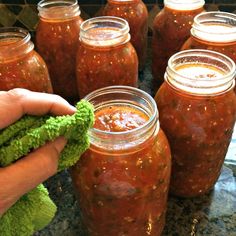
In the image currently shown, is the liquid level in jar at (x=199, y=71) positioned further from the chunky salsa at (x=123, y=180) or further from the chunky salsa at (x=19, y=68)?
the chunky salsa at (x=19, y=68)

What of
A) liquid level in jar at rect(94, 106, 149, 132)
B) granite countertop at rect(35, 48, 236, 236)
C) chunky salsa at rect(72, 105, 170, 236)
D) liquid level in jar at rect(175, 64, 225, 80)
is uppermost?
liquid level in jar at rect(175, 64, 225, 80)

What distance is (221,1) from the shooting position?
111 cm

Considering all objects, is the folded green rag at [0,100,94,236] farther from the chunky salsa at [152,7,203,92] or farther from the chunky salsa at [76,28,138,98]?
the chunky salsa at [152,7,203,92]

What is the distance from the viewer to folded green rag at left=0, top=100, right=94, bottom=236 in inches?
17.2

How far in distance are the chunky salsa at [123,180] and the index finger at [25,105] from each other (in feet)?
0.29

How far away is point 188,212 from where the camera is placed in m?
0.70

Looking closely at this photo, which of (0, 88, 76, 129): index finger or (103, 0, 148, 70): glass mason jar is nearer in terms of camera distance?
(0, 88, 76, 129): index finger

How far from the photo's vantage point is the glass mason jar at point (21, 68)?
2.48ft

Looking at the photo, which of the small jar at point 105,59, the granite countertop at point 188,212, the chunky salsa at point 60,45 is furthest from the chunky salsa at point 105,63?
the granite countertop at point 188,212

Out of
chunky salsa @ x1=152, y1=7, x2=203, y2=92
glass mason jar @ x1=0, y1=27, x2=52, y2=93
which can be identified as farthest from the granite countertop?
chunky salsa @ x1=152, y1=7, x2=203, y2=92

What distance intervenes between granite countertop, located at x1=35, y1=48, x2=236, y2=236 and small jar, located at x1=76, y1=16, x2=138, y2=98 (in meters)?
0.23

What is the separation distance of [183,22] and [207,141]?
393mm

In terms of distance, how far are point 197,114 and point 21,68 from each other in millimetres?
400

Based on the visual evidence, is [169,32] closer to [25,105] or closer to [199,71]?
[199,71]
